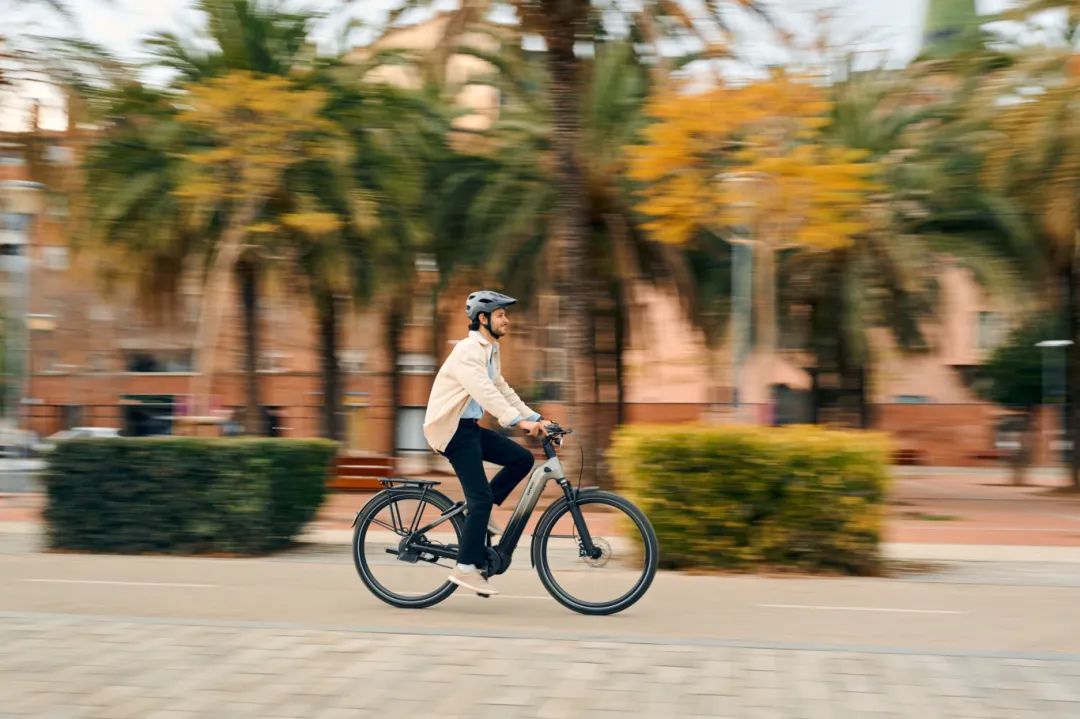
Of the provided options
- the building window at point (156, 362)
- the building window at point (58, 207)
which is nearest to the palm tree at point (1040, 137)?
the building window at point (58, 207)

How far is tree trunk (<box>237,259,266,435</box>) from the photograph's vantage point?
2533cm

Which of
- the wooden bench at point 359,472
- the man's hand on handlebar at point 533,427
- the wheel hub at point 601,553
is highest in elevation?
the man's hand on handlebar at point 533,427

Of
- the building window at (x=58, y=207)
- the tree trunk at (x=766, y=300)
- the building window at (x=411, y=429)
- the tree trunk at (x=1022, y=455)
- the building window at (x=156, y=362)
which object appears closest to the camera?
the tree trunk at (x=766, y=300)

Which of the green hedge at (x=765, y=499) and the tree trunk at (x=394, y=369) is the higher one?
the tree trunk at (x=394, y=369)

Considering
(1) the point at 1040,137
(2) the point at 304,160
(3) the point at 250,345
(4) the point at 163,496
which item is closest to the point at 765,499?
(4) the point at 163,496

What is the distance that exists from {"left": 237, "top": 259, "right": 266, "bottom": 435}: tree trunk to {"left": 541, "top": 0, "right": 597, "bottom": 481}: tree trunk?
1135 cm

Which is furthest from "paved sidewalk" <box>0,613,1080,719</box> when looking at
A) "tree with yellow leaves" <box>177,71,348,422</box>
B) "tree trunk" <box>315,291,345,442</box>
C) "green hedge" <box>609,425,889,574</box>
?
"tree trunk" <box>315,291,345,442</box>

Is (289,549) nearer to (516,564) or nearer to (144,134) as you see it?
(516,564)

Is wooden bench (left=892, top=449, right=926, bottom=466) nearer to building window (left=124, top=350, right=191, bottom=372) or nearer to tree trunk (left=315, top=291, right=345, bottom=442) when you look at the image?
tree trunk (left=315, top=291, right=345, bottom=442)

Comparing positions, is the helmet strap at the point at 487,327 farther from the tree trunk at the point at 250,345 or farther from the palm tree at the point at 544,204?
the tree trunk at the point at 250,345

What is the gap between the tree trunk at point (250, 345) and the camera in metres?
25.3

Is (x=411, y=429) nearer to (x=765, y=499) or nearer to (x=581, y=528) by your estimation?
(x=765, y=499)

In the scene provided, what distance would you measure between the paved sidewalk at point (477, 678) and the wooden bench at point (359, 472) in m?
17.2

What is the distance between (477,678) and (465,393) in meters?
2.10
